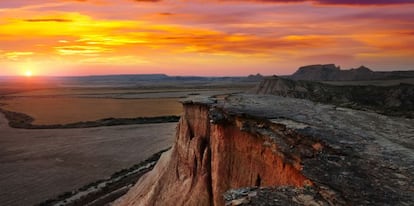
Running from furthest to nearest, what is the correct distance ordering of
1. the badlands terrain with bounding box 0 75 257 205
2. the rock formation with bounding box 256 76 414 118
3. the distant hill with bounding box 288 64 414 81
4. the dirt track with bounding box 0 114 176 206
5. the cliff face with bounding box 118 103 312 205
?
the distant hill with bounding box 288 64 414 81
the rock formation with bounding box 256 76 414 118
the badlands terrain with bounding box 0 75 257 205
the dirt track with bounding box 0 114 176 206
the cliff face with bounding box 118 103 312 205

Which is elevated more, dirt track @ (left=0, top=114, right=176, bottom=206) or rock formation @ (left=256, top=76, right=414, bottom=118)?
rock formation @ (left=256, top=76, right=414, bottom=118)

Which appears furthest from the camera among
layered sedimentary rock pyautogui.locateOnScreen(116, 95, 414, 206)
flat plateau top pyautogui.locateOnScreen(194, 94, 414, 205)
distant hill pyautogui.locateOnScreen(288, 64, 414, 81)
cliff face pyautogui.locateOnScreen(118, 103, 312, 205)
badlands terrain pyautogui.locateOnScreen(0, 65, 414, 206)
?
distant hill pyautogui.locateOnScreen(288, 64, 414, 81)

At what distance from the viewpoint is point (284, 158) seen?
9.50 m

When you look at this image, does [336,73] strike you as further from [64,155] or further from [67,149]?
[64,155]

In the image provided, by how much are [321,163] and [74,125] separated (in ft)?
172

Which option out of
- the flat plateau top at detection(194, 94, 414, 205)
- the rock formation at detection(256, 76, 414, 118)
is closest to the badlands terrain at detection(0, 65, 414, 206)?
the flat plateau top at detection(194, 94, 414, 205)

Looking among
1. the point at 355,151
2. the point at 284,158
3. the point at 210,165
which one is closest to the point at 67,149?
the point at 210,165

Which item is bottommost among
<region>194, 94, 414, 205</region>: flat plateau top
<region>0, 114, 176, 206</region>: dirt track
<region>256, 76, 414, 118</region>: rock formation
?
<region>0, 114, 176, 206</region>: dirt track

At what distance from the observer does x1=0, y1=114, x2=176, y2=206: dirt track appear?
26.7 m

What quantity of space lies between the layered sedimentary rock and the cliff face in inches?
1.1

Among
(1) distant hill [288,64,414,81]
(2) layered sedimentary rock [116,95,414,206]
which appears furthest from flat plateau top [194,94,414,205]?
(1) distant hill [288,64,414,81]

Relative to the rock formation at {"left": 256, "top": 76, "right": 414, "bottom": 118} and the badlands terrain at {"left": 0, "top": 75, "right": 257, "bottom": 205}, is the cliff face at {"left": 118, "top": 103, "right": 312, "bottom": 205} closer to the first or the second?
the badlands terrain at {"left": 0, "top": 75, "right": 257, "bottom": 205}

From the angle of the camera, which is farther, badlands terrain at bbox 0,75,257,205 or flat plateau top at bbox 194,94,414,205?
badlands terrain at bbox 0,75,257,205

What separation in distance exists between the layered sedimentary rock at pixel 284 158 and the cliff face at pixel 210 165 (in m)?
0.03
